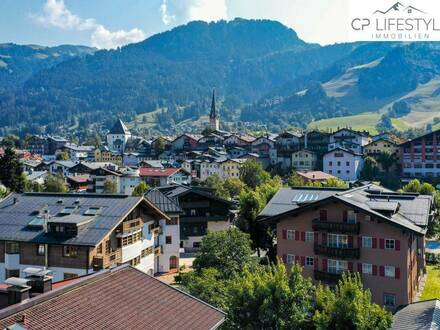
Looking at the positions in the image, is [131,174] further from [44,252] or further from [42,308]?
[42,308]

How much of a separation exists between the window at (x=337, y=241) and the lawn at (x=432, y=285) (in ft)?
24.6

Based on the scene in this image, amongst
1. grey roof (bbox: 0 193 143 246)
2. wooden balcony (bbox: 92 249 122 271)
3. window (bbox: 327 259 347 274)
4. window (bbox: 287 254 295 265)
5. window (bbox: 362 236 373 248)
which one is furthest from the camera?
window (bbox: 287 254 295 265)

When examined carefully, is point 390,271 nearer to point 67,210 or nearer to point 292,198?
point 292,198

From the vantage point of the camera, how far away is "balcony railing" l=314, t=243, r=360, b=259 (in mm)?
33125

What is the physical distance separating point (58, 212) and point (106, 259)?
558 cm

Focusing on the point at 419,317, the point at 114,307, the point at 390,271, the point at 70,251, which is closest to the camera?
the point at 114,307

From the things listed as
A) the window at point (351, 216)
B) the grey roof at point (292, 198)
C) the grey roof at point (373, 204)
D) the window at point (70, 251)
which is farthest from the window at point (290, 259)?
the window at point (70, 251)

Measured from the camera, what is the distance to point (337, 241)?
3425 cm

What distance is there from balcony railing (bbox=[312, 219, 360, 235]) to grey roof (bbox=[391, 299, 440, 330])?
7823 mm

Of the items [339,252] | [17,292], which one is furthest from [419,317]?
[17,292]

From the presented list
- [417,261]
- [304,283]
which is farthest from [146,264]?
[417,261]

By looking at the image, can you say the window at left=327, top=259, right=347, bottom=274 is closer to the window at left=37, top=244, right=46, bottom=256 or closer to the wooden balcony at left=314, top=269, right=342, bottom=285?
the wooden balcony at left=314, top=269, right=342, bottom=285

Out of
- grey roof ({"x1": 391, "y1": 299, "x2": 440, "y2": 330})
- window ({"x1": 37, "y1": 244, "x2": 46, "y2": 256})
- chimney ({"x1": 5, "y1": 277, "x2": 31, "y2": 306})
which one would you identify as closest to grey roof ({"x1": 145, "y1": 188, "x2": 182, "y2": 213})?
window ({"x1": 37, "y1": 244, "x2": 46, "y2": 256})

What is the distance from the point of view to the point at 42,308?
12836mm
